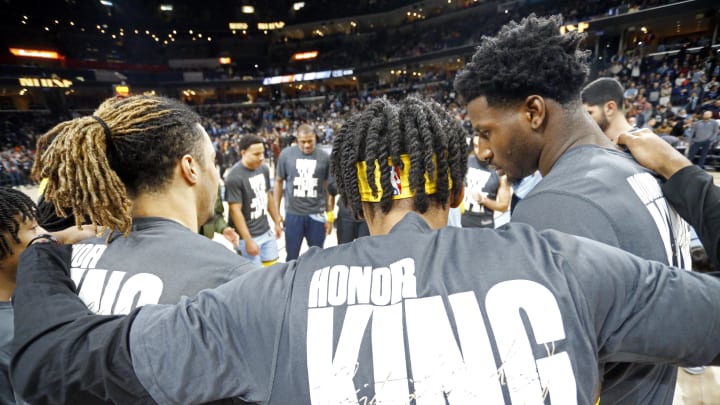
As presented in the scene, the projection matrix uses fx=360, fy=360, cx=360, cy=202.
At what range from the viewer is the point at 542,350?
72cm

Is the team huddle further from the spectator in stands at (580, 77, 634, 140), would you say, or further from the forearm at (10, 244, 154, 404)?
the spectator in stands at (580, 77, 634, 140)

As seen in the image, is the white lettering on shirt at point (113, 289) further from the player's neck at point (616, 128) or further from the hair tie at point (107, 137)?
the player's neck at point (616, 128)

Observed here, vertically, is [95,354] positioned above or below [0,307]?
above

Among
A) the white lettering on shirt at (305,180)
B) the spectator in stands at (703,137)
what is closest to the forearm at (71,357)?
the white lettering on shirt at (305,180)

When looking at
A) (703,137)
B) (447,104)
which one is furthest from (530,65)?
(447,104)

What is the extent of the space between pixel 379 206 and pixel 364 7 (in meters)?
38.2

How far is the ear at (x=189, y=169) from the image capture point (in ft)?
4.50

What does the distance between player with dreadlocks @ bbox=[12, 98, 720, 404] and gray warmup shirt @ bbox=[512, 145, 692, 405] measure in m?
0.26

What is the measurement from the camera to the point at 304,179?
4512 millimetres

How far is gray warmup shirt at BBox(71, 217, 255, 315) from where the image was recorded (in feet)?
3.47

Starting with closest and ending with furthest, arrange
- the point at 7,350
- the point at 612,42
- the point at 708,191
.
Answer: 1. the point at 708,191
2. the point at 7,350
3. the point at 612,42

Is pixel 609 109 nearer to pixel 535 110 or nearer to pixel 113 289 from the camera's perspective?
pixel 535 110

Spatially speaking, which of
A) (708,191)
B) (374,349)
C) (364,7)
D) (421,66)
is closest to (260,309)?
(374,349)

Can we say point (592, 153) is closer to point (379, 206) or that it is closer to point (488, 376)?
point (379, 206)
